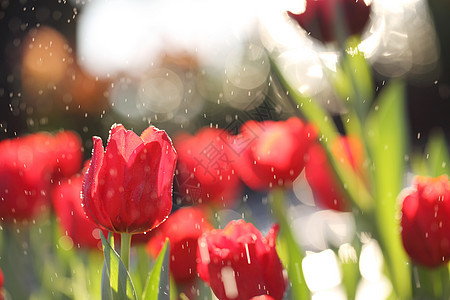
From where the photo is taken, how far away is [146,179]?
12.9 inches

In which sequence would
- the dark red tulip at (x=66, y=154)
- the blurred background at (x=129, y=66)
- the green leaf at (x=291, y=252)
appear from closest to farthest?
1. the green leaf at (x=291, y=252)
2. the dark red tulip at (x=66, y=154)
3. the blurred background at (x=129, y=66)

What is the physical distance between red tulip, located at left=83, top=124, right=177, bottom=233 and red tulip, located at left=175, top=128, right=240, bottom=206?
0.25m

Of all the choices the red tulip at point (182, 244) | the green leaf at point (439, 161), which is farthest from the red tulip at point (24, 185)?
the green leaf at point (439, 161)

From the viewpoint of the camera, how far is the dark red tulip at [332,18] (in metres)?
0.53

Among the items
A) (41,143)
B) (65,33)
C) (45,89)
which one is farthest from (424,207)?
(65,33)

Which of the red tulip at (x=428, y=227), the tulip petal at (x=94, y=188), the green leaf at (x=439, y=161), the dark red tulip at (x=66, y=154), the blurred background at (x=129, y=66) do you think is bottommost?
the blurred background at (x=129, y=66)

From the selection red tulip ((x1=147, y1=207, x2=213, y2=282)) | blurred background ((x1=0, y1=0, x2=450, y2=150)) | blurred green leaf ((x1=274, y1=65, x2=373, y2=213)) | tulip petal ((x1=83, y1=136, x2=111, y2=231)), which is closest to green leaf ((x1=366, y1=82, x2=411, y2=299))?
blurred green leaf ((x1=274, y1=65, x2=373, y2=213))

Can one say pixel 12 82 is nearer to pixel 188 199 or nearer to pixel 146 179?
pixel 188 199

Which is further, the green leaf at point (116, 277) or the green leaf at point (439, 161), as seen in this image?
the green leaf at point (439, 161)

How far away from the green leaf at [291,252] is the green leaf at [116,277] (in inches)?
6.1

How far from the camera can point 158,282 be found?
341 millimetres

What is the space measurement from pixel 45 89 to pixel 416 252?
2227 millimetres

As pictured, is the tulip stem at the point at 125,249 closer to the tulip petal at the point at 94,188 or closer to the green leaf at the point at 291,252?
the tulip petal at the point at 94,188

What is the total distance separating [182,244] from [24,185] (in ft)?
0.65
